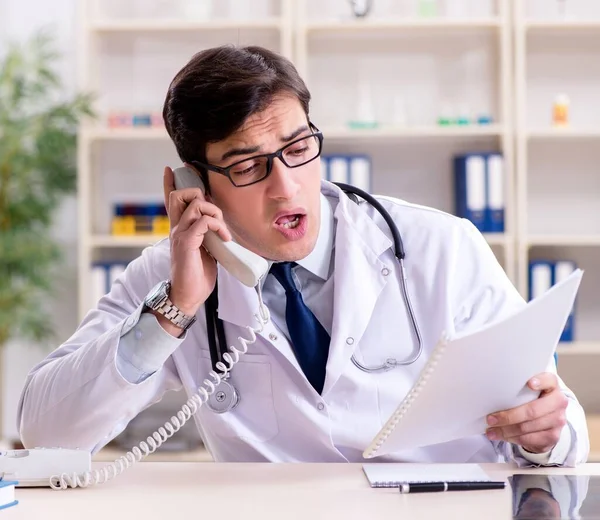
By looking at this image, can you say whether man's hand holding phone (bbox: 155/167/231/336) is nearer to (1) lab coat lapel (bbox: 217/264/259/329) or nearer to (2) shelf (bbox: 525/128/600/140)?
(1) lab coat lapel (bbox: 217/264/259/329)

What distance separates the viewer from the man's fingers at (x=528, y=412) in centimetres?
131

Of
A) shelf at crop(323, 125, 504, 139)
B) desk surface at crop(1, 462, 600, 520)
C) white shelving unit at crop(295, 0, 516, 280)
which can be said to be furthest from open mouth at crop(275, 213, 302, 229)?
white shelving unit at crop(295, 0, 516, 280)

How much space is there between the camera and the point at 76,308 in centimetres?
395

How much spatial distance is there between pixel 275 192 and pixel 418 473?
0.55 metres

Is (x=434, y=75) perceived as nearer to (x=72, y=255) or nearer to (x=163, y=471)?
(x=72, y=255)

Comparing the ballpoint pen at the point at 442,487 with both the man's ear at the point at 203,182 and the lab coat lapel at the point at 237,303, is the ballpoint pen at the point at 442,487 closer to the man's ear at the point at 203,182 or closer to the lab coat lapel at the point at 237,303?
the lab coat lapel at the point at 237,303

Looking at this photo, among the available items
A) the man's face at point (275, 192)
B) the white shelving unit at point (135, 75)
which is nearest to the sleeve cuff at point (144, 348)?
the man's face at point (275, 192)

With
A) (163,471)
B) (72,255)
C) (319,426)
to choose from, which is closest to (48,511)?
(163,471)

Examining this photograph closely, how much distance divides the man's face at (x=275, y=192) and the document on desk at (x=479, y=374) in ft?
1.51

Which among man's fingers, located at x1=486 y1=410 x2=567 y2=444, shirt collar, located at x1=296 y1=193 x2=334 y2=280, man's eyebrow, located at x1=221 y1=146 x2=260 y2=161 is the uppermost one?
man's eyebrow, located at x1=221 y1=146 x2=260 y2=161

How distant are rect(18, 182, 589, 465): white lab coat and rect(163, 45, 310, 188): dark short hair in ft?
0.84

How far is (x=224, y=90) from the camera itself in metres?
1.61

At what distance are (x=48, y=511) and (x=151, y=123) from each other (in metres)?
2.69

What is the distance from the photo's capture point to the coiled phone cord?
4.32ft
